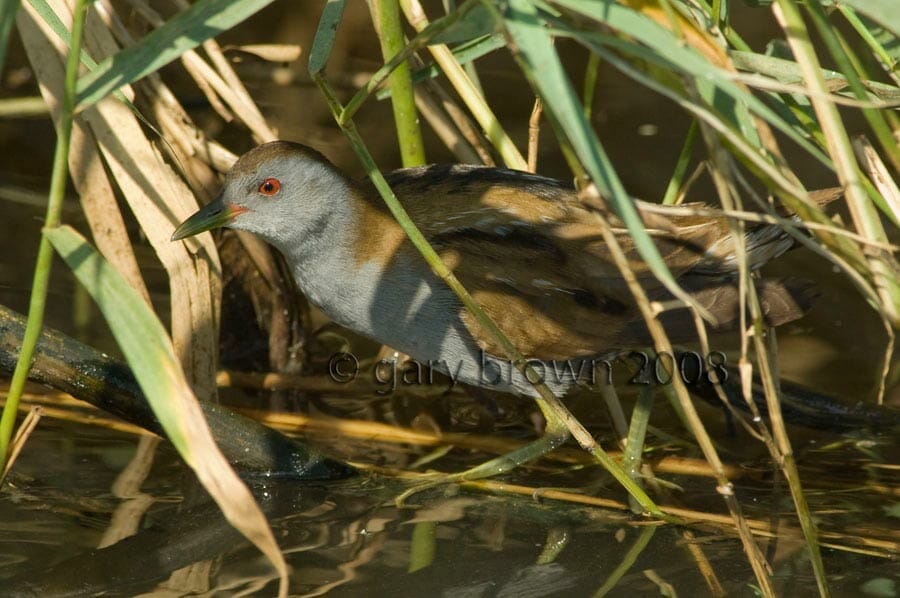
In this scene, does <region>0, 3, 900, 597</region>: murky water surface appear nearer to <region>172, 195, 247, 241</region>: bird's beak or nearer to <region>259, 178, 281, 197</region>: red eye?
<region>172, 195, 247, 241</region>: bird's beak

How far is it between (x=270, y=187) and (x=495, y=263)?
Answer: 2.09ft

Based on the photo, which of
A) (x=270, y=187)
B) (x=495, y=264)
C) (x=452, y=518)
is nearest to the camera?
(x=452, y=518)

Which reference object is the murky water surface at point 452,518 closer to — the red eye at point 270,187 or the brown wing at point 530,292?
the brown wing at point 530,292

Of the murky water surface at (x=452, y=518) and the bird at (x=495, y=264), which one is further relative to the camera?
the bird at (x=495, y=264)

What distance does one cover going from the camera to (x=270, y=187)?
296 cm

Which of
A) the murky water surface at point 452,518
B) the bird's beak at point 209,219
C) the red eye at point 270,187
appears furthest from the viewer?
the red eye at point 270,187

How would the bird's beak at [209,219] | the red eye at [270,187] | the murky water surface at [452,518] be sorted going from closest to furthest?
the murky water surface at [452,518], the bird's beak at [209,219], the red eye at [270,187]

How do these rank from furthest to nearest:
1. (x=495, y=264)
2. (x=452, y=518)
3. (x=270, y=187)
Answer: (x=270, y=187), (x=495, y=264), (x=452, y=518)

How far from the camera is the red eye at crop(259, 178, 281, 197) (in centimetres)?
295

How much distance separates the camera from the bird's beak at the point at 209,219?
9.31ft

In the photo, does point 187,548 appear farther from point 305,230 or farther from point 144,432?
point 305,230

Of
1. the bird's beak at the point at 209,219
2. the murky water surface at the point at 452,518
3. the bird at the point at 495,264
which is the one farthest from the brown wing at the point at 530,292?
the bird's beak at the point at 209,219

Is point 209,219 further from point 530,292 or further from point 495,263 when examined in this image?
point 530,292

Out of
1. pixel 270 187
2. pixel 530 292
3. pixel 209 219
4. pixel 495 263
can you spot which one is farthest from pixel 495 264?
pixel 209 219
